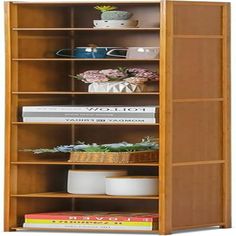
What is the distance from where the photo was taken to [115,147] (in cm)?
985

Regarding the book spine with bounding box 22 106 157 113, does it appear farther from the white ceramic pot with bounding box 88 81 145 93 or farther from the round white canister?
the round white canister

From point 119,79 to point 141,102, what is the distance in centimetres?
50

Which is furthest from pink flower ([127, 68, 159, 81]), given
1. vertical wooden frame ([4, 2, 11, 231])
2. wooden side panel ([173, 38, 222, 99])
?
vertical wooden frame ([4, 2, 11, 231])

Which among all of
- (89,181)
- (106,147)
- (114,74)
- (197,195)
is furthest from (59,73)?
(197,195)

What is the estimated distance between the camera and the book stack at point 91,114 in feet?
→ 31.6

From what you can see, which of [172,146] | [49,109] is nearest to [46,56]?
[49,109]

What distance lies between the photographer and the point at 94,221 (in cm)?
974

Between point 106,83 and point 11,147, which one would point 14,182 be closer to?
point 11,147

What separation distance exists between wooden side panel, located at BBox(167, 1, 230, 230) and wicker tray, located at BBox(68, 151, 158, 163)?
0.28 meters

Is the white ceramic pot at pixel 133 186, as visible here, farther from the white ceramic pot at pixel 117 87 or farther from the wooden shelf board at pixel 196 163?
the white ceramic pot at pixel 117 87

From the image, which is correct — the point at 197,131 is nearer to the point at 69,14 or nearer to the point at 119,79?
the point at 119,79

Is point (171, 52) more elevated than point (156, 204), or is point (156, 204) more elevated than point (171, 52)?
point (171, 52)

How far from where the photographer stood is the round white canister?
32.7ft

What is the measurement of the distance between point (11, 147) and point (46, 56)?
820 millimetres
